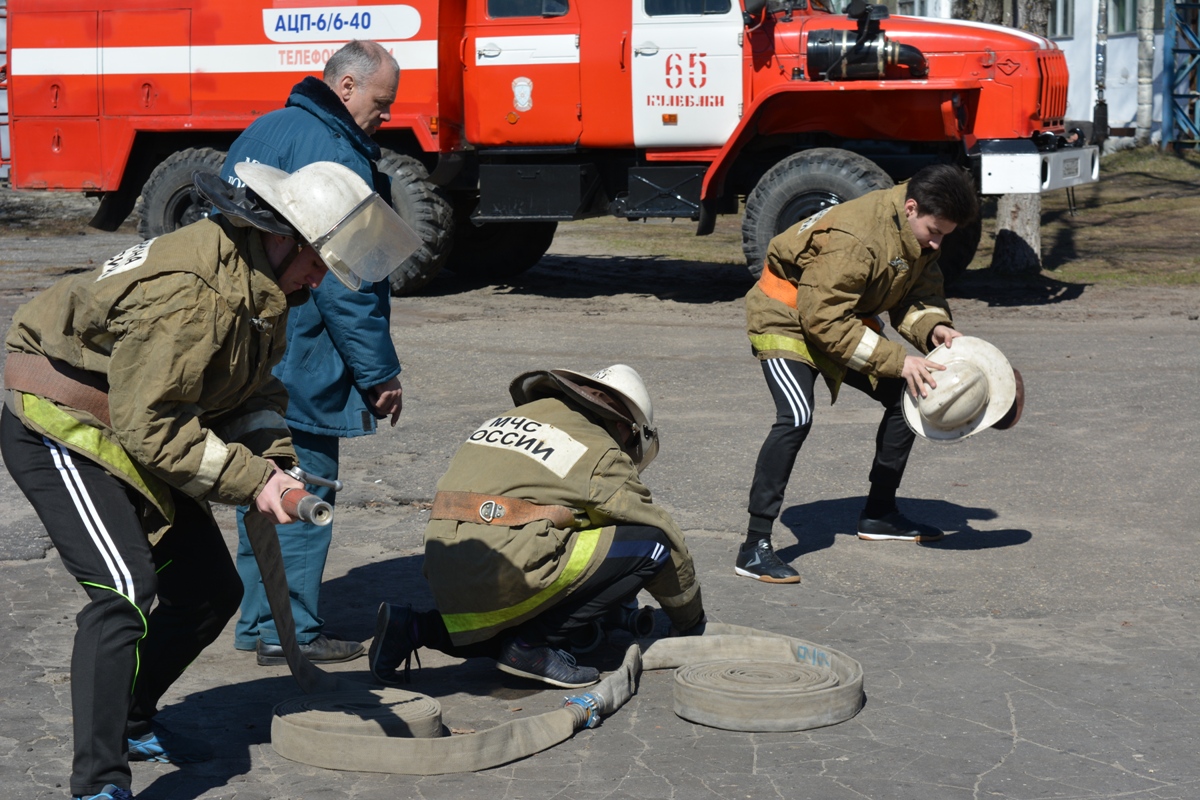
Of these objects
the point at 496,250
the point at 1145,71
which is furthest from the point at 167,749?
the point at 1145,71

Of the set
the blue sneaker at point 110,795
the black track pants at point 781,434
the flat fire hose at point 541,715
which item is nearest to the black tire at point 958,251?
the black track pants at point 781,434

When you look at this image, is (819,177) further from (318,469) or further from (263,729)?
(263,729)

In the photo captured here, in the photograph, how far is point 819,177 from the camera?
38.0ft

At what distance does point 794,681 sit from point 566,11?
907 cm

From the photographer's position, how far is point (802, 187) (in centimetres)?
1166

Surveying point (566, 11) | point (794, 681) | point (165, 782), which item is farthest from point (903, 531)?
point (566, 11)

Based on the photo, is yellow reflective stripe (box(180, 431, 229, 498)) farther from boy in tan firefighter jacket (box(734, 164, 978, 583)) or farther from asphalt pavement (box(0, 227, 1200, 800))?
boy in tan firefighter jacket (box(734, 164, 978, 583))

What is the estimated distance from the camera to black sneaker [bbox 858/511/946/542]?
19.9 feet

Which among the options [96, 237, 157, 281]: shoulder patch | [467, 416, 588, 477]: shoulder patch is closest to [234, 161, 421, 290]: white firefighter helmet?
[96, 237, 157, 281]: shoulder patch

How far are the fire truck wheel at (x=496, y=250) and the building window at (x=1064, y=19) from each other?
17.3m

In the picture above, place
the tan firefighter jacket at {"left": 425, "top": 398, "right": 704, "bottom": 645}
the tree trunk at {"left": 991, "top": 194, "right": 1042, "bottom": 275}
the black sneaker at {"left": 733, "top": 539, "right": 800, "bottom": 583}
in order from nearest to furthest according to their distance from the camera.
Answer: the tan firefighter jacket at {"left": 425, "top": 398, "right": 704, "bottom": 645}, the black sneaker at {"left": 733, "top": 539, "right": 800, "bottom": 583}, the tree trunk at {"left": 991, "top": 194, "right": 1042, "bottom": 275}

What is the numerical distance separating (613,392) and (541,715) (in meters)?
0.98

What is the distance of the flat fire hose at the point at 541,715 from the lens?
375cm

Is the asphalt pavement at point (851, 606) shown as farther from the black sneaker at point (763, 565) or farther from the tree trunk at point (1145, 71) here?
the tree trunk at point (1145, 71)
